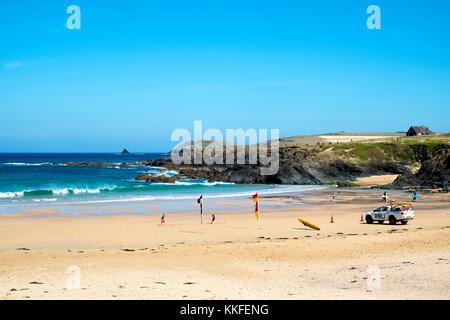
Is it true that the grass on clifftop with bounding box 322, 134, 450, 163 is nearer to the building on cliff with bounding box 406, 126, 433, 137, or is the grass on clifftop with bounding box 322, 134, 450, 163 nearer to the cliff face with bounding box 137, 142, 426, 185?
the cliff face with bounding box 137, 142, 426, 185

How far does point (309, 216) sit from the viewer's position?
36219 mm

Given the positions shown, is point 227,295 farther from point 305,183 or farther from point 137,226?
point 305,183

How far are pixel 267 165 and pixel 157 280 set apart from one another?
75732mm

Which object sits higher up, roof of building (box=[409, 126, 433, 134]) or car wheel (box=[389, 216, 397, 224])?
roof of building (box=[409, 126, 433, 134])

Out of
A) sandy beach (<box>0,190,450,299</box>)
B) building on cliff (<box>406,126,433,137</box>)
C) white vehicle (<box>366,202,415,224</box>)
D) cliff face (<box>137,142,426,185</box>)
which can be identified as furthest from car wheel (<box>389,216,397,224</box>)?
building on cliff (<box>406,126,433,137</box>)

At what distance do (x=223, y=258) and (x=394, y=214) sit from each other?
16205 millimetres

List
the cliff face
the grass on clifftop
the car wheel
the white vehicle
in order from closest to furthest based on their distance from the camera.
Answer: the white vehicle, the car wheel, the cliff face, the grass on clifftop

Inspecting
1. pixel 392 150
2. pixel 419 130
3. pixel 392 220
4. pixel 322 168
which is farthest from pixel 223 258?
pixel 419 130

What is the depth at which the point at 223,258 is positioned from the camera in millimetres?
18641

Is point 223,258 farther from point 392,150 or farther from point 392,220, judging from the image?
point 392,150

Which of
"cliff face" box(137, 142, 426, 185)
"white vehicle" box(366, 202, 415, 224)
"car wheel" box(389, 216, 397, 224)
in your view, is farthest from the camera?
"cliff face" box(137, 142, 426, 185)

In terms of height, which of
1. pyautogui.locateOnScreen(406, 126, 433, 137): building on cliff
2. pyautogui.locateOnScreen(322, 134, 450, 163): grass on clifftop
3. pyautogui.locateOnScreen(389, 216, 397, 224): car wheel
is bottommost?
pyautogui.locateOnScreen(389, 216, 397, 224): car wheel

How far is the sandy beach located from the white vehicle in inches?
35.3

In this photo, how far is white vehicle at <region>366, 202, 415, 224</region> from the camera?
29375 millimetres
